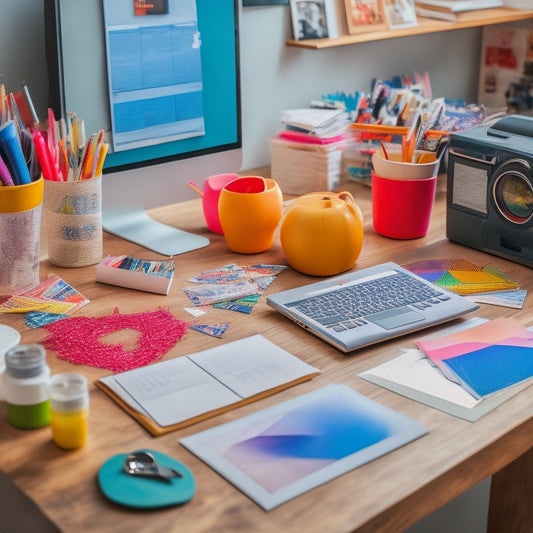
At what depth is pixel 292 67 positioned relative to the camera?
1.89 m

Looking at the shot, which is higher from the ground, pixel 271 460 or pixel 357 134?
pixel 357 134

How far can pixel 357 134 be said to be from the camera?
1.70m

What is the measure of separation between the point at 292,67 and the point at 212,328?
0.99m

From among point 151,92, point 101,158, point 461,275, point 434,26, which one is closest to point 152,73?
point 151,92

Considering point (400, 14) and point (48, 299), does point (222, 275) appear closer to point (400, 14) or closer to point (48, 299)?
point (48, 299)

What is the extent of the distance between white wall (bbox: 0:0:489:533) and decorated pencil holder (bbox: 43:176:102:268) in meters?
0.22

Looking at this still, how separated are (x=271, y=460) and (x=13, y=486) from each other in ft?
0.86

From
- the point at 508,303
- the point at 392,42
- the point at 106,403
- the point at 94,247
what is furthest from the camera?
the point at 392,42

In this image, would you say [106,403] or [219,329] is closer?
[106,403]

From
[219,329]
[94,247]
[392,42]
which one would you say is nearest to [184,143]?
[94,247]

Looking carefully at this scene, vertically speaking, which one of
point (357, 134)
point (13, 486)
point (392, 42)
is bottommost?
point (13, 486)

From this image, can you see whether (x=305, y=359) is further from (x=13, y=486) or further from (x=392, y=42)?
(x=392, y=42)

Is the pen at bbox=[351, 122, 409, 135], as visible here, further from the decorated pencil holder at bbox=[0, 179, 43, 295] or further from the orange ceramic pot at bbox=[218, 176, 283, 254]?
the decorated pencil holder at bbox=[0, 179, 43, 295]

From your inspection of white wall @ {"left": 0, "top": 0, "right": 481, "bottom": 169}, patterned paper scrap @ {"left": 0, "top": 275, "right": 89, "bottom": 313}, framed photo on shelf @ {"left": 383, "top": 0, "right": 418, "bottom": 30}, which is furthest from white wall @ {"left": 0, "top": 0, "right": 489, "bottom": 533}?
patterned paper scrap @ {"left": 0, "top": 275, "right": 89, "bottom": 313}
